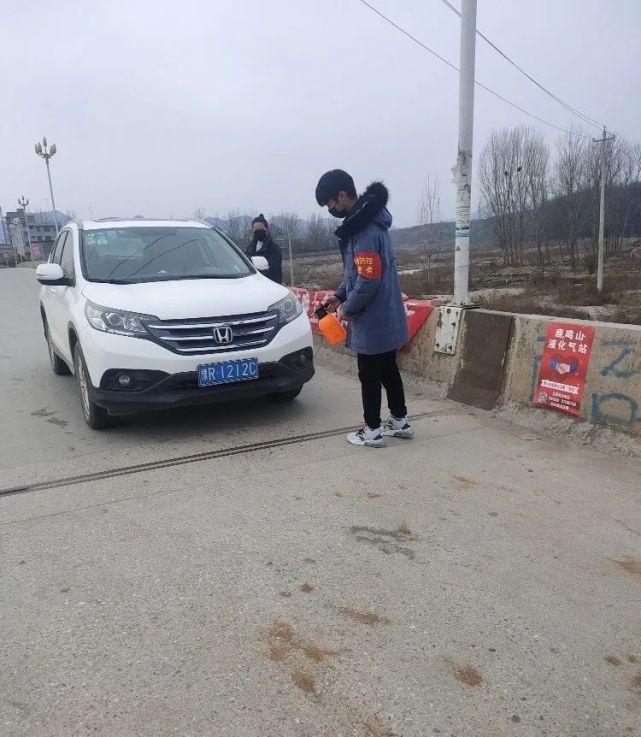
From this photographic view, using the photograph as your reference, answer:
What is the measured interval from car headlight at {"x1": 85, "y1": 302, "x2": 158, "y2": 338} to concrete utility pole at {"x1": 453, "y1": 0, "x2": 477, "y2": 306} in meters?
2.99

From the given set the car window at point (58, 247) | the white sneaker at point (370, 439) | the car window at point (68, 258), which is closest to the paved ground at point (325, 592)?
the white sneaker at point (370, 439)

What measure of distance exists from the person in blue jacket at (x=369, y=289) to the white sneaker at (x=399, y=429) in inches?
6.0

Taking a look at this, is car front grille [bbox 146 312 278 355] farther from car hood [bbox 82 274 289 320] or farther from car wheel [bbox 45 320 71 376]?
car wheel [bbox 45 320 71 376]

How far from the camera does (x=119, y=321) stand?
4.48 metres

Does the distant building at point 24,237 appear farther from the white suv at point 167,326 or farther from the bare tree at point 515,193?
the white suv at point 167,326

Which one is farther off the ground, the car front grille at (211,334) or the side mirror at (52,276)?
the side mirror at (52,276)

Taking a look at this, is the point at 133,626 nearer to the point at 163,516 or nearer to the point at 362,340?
the point at 163,516

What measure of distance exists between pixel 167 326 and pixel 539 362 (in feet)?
9.58

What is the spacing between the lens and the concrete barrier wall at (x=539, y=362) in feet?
13.4

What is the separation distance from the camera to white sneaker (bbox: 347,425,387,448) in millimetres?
4387

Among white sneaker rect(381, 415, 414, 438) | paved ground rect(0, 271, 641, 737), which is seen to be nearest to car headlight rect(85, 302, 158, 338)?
paved ground rect(0, 271, 641, 737)

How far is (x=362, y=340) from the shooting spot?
167 inches

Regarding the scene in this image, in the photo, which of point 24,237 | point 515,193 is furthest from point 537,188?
point 24,237

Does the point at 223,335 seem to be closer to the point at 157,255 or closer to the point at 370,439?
the point at 370,439
